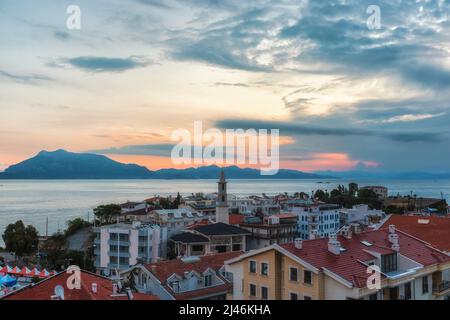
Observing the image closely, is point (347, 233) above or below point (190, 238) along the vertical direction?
above

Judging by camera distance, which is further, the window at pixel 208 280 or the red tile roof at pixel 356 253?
the window at pixel 208 280

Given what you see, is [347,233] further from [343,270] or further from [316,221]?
[316,221]

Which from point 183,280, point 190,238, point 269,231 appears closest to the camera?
point 183,280

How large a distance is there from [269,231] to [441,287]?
26.6 metres

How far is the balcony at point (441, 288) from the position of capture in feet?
47.0

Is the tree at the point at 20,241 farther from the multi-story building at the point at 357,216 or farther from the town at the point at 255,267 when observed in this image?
the multi-story building at the point at 357,216

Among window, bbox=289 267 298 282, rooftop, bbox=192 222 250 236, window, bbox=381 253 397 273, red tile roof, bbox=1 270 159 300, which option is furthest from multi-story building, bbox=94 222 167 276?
window, bbox=381 253 397 273

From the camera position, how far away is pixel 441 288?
14461 mm

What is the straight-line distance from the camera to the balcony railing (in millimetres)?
14370

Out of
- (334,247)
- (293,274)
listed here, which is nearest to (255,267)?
(293,274)

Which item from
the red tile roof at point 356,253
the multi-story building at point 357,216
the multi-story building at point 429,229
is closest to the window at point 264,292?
the red tile roof at point 356,253
